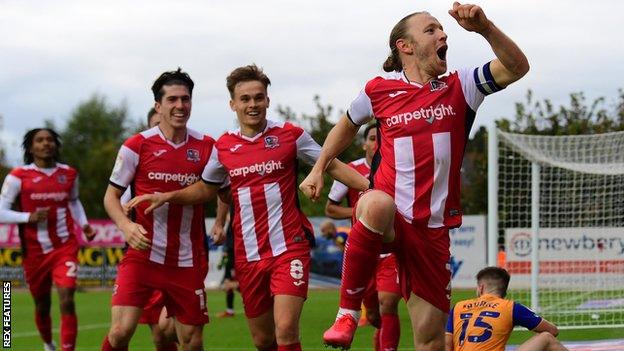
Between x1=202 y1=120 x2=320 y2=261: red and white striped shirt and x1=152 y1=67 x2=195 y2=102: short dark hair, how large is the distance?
906mm

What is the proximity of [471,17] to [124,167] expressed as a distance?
13.0 ft

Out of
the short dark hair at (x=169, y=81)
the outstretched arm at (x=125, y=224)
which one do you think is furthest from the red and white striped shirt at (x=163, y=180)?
the short dark hair at (x=169, y=81)

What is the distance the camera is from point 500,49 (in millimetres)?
6301

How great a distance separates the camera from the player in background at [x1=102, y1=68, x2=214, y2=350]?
9055mm

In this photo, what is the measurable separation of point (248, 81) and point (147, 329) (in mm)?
8917

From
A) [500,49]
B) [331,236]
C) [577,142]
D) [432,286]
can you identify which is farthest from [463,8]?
[577,142]

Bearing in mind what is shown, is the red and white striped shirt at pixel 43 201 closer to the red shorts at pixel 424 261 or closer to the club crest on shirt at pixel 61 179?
the club crest on shirt at pixel 61 179

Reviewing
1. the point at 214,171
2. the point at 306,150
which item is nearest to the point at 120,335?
the point at 214,171

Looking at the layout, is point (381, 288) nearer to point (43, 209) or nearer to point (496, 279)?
point (496, 279)

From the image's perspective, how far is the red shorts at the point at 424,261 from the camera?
6605 mm

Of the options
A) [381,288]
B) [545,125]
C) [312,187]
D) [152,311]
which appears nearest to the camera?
[312,187]

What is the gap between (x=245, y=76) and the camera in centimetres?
883

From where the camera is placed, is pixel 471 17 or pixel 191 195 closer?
pixel 471 17

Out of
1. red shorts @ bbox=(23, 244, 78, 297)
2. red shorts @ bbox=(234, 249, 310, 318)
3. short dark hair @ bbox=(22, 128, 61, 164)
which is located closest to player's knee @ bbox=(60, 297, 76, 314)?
red shorts @ bbox=(23, 244, 78, 297)
